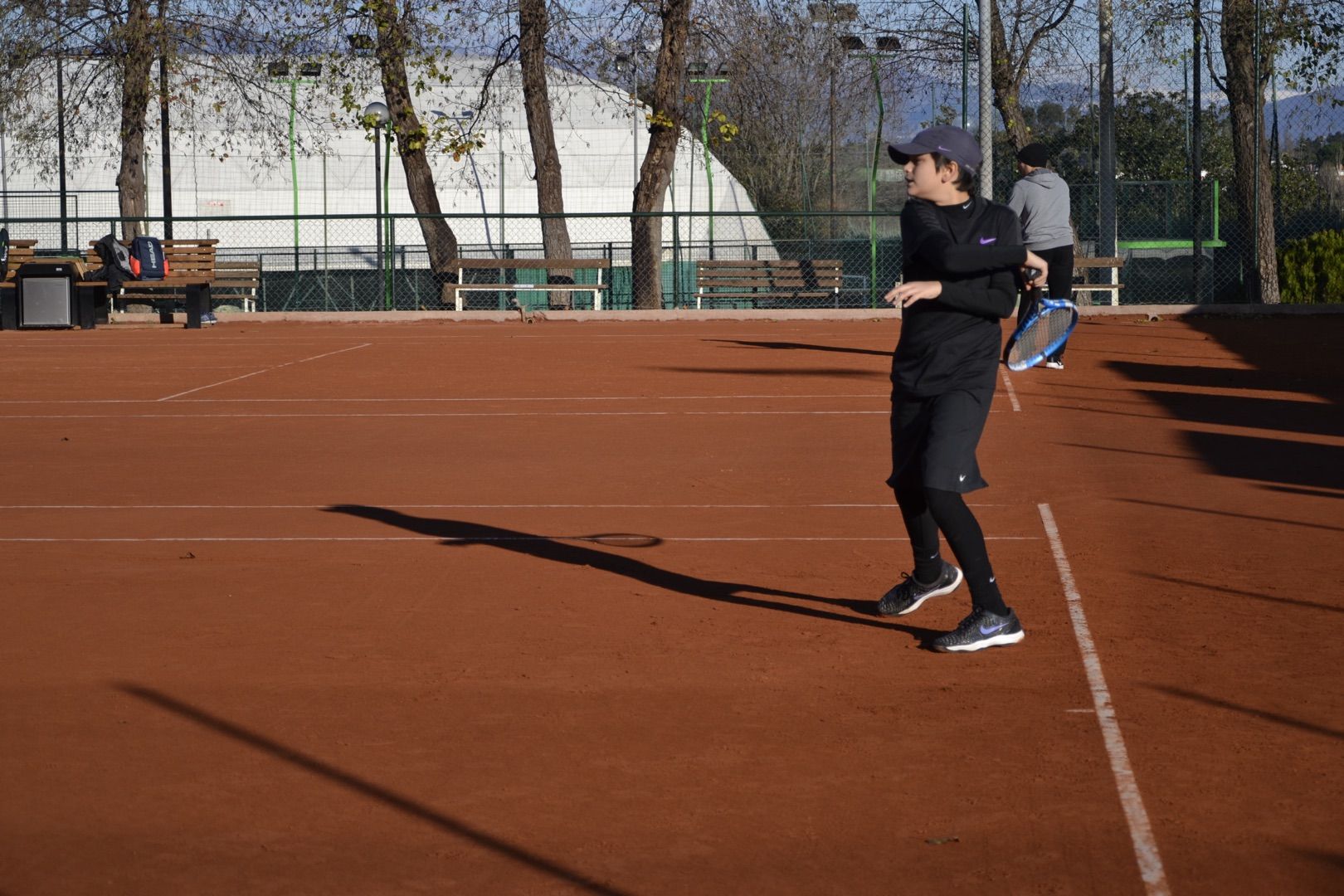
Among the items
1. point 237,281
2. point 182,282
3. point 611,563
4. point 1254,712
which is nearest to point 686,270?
point 237,281

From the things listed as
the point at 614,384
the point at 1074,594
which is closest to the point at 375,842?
the point at 1074,594

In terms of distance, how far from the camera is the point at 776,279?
94.1 feet

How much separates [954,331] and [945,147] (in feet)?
2.06

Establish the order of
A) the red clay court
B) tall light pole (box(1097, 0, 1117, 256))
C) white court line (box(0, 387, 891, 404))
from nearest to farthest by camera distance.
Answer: the red clay court, white court line (box(0, 387, 891, 404)), tall light pole (box(1097, 0, 1117, 256))

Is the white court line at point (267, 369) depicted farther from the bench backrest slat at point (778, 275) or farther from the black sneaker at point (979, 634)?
the black sneaker at point (979, 634)

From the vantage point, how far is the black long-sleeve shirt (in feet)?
18.6

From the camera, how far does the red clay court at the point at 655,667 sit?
4.10 m

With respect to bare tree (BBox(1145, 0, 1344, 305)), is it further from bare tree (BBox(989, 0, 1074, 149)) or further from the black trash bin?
the black trash bin


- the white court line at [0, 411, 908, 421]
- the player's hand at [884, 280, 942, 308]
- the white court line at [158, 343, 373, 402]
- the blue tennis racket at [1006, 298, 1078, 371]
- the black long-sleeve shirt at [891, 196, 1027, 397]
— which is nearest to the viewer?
the player's hand at [884, 280, 942, 308]

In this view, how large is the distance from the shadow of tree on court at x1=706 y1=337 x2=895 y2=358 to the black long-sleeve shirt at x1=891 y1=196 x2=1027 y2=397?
1294cm

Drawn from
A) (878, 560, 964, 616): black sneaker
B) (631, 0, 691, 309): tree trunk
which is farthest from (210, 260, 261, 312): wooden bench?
(878, 560, 964, 616): black sneaker

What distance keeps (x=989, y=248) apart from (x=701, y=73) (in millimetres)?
25707

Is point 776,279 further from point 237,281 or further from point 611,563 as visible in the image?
point 611,563

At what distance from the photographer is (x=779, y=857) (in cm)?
404
